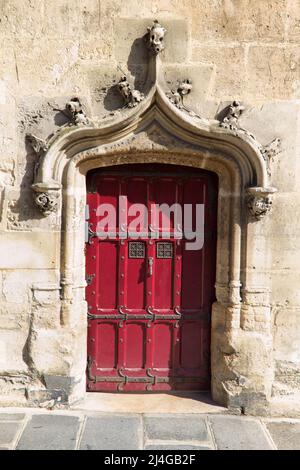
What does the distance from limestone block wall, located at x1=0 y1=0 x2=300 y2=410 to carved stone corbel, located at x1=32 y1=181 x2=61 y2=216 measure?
12cm

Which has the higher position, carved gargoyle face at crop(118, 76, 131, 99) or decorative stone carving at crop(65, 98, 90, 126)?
carved gargoyle face at crop(118, 76, 131, 99)

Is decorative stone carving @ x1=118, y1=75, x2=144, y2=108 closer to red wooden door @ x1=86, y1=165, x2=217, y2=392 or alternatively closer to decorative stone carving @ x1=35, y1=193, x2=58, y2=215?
red wooden door @ x1=86, y1=165, x2=217, y2=392

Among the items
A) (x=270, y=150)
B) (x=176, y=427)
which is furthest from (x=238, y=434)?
(x=270, y=150)

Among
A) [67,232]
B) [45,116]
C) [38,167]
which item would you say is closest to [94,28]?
[45,116]

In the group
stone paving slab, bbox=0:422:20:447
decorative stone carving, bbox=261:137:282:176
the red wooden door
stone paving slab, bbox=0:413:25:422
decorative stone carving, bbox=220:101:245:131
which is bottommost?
stone paving slab, bbox=0:422:20:447

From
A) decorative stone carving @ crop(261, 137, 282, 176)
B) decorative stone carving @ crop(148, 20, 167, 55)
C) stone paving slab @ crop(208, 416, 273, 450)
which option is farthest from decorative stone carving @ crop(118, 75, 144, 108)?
stone paving slab @ crop(208, 416, 273, 450)

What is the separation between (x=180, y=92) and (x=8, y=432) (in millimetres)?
2969

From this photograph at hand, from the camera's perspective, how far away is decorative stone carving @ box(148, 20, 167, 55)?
3.72 metres

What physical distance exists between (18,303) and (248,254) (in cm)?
198

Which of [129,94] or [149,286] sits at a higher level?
[129,94]

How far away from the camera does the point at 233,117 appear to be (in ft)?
12.4

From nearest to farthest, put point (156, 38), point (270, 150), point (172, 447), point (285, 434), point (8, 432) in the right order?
point (172, 447)
point (8, 432)
point (285, 434)
point (156, 38)
point (270, 150)

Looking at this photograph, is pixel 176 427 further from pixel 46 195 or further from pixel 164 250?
pixel 46 195

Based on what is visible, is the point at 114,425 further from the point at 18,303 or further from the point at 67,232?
the point at 67,232
